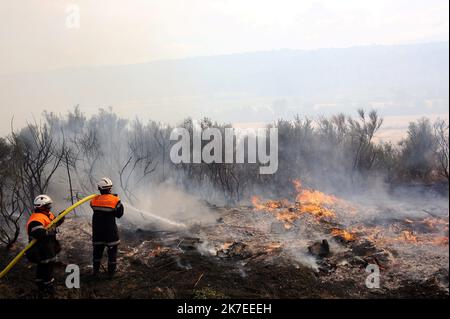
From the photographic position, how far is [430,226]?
9.41 m

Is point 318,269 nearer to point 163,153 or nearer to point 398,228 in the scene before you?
point 398,228

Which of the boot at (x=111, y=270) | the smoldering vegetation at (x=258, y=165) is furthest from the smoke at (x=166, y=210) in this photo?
the boot at (x=111, y=270)

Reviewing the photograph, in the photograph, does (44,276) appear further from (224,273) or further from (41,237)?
(224,273)

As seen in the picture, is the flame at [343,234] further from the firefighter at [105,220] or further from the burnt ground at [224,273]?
the firefighter at [105,220]

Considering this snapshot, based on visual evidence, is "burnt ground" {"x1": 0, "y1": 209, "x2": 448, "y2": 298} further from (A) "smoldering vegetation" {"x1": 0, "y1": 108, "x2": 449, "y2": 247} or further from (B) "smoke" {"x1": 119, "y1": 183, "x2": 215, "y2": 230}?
(A) "smoldering vegetation" {"x1": 0, "y1": 108, "x2": 449, "y2": 247}

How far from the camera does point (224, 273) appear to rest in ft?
23.9

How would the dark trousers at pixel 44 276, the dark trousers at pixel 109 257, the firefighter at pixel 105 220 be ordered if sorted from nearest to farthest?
the dark trousers at pixel 44 276
the firefighter at pixel 105 220
the dark trousers at pixel 109 257

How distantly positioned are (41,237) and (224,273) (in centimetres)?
336

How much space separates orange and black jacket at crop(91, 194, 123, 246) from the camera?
7000mm

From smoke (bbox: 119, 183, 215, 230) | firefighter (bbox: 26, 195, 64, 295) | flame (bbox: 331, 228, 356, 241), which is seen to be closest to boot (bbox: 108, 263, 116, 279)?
firefighter (bbox: 26, 195, 64, 295)

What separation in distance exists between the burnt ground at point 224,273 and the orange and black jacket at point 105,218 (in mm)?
783

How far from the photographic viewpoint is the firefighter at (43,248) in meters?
6.19

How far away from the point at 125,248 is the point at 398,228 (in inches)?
271
